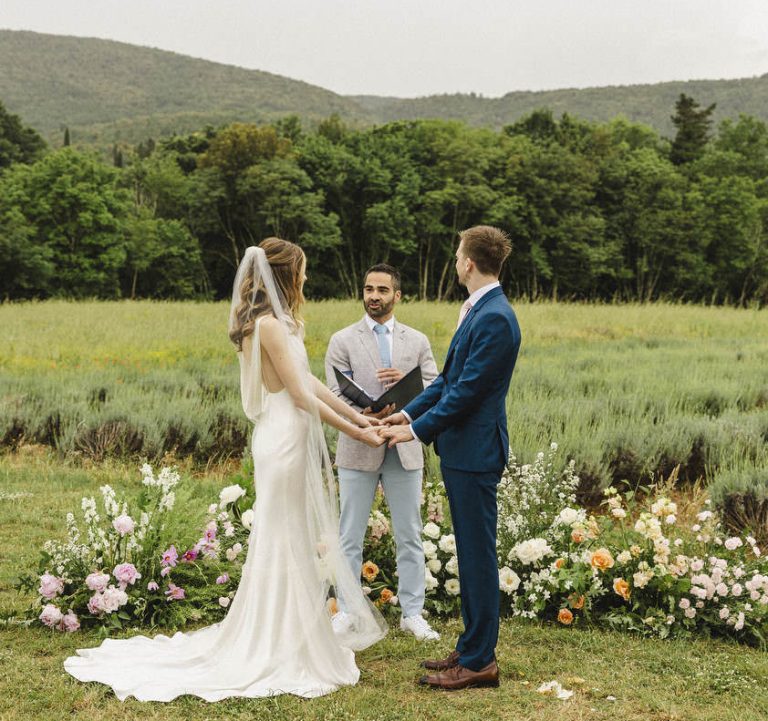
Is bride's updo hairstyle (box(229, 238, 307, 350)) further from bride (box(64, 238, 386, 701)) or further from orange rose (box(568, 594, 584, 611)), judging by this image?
orange rose (box(568, 594, 584, 611))

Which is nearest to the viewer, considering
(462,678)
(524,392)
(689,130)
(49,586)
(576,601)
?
(462,678)

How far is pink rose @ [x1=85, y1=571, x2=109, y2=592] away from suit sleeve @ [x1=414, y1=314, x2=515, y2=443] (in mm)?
2387

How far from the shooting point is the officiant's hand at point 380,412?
514 cm

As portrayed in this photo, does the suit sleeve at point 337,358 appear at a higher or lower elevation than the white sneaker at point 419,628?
higher

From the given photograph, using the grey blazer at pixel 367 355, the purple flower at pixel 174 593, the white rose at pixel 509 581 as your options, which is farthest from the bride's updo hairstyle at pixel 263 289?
the white rose at pixel 509 581

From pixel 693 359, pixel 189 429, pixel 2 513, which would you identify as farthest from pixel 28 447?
pixel 693 359

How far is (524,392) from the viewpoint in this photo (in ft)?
37.2

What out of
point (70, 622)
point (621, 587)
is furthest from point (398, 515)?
point (70, 622)

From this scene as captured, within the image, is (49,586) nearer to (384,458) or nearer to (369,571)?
(369,571)

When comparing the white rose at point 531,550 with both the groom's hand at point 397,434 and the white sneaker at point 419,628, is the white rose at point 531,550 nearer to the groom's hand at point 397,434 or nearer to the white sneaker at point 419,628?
the white sneaker at point 419,628

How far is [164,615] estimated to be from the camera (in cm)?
531

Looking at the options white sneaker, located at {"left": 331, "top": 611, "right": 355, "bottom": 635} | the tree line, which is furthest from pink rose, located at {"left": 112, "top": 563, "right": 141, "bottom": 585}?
the tree line

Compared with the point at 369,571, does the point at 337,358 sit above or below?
above

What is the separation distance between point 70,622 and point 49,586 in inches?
10.5
